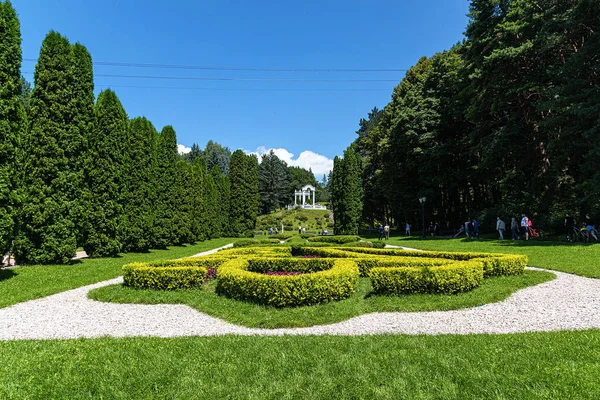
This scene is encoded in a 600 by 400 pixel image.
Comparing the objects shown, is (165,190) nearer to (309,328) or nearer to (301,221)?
(309,328)

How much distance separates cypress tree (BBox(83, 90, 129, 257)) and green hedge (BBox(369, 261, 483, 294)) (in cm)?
1257

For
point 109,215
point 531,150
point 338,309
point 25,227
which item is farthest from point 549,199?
point 25,227

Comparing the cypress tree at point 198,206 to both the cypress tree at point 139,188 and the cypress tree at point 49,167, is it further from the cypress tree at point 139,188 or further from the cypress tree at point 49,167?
the cypress tree at point 49,167

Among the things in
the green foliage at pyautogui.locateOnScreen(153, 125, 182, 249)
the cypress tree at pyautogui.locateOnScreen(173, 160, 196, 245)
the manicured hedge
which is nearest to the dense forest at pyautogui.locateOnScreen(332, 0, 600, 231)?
the cypress tree at pyautogui.locateOnScreen(173, 160, 196, 245)

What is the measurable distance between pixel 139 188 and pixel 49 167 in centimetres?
576

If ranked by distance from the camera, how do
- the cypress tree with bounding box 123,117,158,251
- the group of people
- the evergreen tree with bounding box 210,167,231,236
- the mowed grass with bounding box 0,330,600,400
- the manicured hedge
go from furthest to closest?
A: the evergreen tree with bounding box 210,167,231,236 < the group of people < the cypress tree with bounding box 123,117,158,251 < the manicured hedge < the mowed grass with bounding box 0,330,600,400

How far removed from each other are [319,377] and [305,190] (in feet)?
281

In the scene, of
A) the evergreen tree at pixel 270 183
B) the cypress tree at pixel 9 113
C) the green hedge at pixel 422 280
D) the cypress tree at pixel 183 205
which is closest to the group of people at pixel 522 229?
the green hedge at pixel 422 280

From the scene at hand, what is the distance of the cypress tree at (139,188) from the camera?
56.1 feet

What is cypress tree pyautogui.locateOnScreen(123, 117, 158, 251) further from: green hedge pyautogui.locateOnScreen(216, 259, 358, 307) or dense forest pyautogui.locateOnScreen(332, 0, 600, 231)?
dense forest pyautogui.locateOnScreen(332, 0, 600, 231)

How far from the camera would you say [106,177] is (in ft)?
49.4

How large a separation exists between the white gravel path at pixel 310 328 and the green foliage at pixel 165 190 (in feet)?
42.8

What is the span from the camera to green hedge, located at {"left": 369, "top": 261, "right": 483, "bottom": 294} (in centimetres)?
710

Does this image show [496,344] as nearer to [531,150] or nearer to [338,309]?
[338,309]
